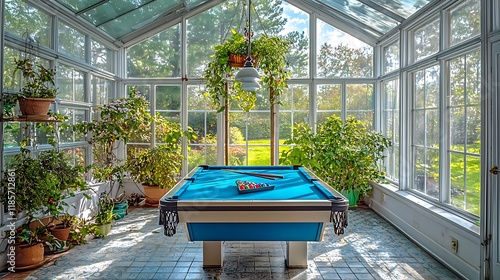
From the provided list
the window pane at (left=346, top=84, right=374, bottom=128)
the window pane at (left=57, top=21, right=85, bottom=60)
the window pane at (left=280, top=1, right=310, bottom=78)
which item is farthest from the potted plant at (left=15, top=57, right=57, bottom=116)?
the window pane at (left=346, top=84, right=374, bottom=128)

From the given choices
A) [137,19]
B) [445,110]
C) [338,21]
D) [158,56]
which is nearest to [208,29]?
[158,56]

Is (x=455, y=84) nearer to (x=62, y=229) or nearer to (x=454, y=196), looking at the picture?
(x=454, y=196)

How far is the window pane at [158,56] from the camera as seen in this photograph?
6.20 metres

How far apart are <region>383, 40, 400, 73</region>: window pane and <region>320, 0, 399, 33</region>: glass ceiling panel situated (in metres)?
0.30

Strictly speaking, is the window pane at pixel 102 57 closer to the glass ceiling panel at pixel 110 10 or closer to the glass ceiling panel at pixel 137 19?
the glass ceiling panel at pixel 137 19

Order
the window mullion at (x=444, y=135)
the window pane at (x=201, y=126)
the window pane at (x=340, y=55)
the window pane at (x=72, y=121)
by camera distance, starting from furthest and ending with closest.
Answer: the window pane at (x=201, y=126), the window pane at (x=340, y=55), the window pane at (x=72, y=121), the window mullion at (x=444, y=135)

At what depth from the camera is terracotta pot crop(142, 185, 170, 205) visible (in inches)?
226

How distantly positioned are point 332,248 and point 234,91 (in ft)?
10.3

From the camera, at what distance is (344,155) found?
5348mm

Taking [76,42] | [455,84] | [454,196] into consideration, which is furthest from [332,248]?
[76,42]

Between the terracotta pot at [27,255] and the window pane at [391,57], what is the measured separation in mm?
5193

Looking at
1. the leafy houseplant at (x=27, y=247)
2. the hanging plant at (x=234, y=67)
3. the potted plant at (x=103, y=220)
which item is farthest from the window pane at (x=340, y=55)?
the leafy houseplant at (x=27, y=247)

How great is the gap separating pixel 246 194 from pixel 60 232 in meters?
2.27

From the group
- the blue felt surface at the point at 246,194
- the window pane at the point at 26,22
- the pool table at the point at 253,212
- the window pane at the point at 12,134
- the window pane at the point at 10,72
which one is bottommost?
the pool table at the point at 253,212
